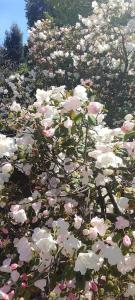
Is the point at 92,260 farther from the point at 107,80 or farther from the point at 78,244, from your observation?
the point at 107,80

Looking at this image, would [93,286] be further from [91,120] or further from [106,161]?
[91,120]

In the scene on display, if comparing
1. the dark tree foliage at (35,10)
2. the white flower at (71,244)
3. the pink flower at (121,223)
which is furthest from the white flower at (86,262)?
the dark tree foliage at (35,10)

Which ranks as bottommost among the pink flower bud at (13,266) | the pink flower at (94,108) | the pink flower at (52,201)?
the pink flower bud at (13,266)

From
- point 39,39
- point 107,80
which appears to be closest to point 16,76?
point 39,39

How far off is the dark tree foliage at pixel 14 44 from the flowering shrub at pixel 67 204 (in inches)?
1020

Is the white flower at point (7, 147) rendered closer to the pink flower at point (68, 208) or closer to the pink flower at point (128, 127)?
the pink flower at point (68, 208)

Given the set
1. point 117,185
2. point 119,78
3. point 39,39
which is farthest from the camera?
point 39,39

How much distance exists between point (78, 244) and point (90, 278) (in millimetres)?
228

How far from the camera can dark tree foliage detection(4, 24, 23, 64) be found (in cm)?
3017

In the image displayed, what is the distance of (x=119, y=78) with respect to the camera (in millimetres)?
13148

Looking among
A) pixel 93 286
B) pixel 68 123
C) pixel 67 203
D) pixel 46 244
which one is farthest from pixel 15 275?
pixel 68 123

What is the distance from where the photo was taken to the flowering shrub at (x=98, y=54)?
1237 cm

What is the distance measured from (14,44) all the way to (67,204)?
2861 cm

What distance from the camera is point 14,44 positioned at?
3144cm
